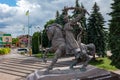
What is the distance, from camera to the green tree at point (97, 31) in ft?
88.1

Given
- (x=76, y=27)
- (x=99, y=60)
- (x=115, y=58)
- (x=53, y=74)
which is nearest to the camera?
(x=53, y=74)

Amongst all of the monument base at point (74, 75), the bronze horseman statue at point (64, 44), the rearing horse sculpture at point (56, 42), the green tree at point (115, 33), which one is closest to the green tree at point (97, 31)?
the green tree at point (115, 33)

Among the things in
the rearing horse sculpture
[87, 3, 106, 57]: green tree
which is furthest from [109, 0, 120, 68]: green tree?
[87, 3, 106, 57]: green tree

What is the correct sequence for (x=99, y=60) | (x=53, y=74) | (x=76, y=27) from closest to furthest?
(x=53, y=74), (x=76, y=27), (x=99, y=60)

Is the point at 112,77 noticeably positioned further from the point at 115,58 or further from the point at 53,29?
the point at 115,58

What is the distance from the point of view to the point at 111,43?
19062 mm

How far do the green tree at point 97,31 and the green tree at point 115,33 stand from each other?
7.30 m

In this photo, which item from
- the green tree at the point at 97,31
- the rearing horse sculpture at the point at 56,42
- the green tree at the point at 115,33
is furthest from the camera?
the green tree at the point at 97,31

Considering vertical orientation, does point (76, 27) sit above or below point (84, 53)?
above

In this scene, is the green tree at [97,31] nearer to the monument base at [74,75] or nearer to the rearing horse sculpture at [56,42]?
the monument base at [74,75]

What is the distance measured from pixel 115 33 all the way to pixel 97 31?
8.06m

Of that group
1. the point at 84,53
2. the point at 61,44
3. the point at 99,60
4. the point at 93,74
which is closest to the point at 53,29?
the point at 61,44

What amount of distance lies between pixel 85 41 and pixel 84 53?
15.3 metres

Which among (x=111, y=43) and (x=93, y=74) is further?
(x=111, y=43)
